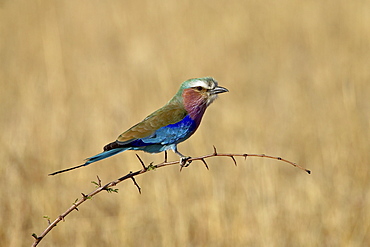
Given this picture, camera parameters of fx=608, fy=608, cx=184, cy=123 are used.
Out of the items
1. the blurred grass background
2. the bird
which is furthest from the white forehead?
the blurred grass background

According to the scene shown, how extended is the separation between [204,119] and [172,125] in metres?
4.34

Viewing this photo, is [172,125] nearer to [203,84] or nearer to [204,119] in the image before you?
[203,84]

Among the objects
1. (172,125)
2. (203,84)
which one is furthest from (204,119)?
(172,125)

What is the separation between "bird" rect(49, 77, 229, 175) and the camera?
303cm

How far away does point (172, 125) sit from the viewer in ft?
10.5

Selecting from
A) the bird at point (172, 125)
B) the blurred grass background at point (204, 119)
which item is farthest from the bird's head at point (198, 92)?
the blurred grass background at point (204, 119)

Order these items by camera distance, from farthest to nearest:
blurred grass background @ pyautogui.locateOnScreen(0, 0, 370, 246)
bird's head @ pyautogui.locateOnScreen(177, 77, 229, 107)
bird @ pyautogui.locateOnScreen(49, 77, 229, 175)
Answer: blurred grass background @ pyautogui.locateOnScreen(0, 0, 370, 246) → bird's head @ pyautogui.locateOnScreen(177, 77, 229, 107) → bird @ pyautogui.locateOnScreen(49, 77, 229, 175)

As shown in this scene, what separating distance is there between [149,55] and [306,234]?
4.84 metres

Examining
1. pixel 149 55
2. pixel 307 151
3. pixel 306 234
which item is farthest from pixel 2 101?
pixel 306 234

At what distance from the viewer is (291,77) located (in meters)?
9.05

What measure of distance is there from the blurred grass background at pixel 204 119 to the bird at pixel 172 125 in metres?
2.08

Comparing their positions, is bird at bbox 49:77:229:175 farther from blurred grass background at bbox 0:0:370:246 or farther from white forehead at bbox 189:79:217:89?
blurred grass background at bbox 0:0:370:246

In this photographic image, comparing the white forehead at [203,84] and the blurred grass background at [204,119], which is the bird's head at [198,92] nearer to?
the white forehead at [203,84]

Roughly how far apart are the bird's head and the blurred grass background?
2097mm
